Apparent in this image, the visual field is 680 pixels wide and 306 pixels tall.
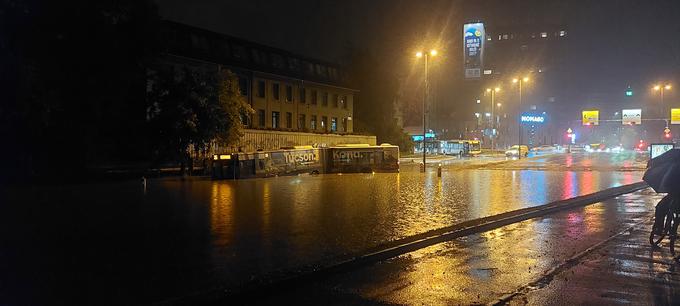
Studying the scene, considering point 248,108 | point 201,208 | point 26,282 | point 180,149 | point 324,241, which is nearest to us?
point 26,282

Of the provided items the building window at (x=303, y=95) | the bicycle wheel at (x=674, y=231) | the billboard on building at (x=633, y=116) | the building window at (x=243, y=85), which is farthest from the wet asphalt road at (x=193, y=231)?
the billboard on building at (x=633, y=116)

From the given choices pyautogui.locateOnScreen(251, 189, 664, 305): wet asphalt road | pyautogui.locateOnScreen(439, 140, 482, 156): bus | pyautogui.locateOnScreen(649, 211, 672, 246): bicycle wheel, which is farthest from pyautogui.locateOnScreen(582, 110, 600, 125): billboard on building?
pyautogui.locateOnScreen(649, 211, 672, 246): bicycle wheel

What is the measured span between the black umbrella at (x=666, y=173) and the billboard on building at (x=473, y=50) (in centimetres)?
4580

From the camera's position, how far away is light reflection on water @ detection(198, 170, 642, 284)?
9984 millimetres

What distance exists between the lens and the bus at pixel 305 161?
32.4 meters

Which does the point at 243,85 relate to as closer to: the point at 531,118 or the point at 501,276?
the point at 531,118

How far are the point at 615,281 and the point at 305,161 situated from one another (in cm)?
3007

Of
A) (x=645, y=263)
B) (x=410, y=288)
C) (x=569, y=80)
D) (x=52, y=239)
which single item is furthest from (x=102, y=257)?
(x=569, y=80)

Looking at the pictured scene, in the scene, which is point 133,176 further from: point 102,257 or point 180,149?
point 102,257

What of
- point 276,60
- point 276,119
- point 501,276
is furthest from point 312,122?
point 501,276

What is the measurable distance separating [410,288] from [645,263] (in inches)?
173

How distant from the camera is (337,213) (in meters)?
15.2

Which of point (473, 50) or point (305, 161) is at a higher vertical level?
point (473, 50)

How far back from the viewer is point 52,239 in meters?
11.3
